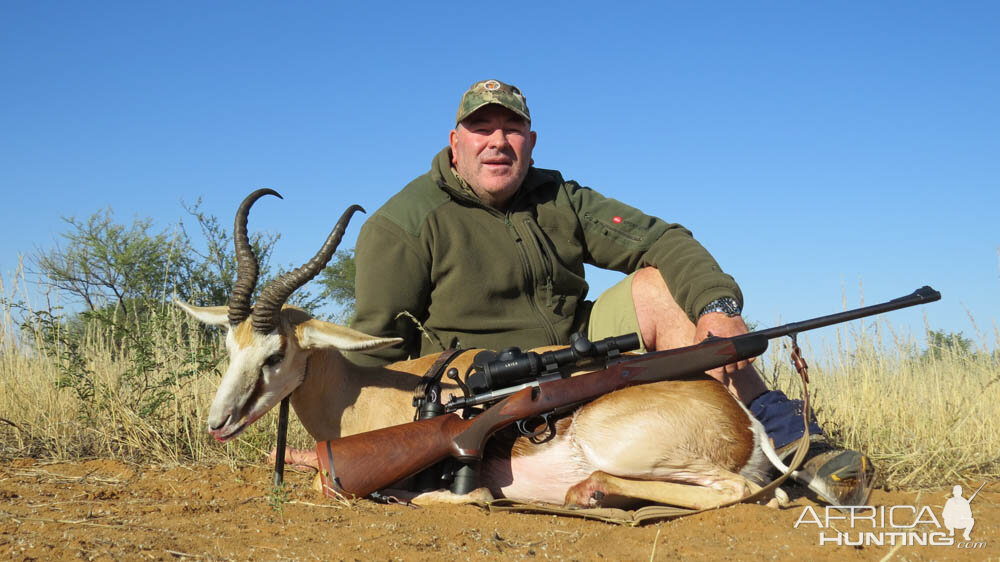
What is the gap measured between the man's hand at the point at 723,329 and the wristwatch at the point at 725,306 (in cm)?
3

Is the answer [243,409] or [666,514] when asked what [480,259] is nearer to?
[243,409]

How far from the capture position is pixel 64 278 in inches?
499

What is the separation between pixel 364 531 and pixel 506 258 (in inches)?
106

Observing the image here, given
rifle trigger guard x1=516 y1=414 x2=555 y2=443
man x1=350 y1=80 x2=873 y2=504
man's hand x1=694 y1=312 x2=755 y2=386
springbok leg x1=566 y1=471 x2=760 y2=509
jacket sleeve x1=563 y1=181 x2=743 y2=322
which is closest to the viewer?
springbok leg x1=566 y1=471 x2=760 y2=509

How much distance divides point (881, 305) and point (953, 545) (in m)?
1.38

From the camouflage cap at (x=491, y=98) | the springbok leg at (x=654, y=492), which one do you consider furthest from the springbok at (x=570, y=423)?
the camouflage cap at (x=491, y=98)

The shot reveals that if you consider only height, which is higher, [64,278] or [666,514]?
[64,278]

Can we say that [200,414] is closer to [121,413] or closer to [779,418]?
[121,413]

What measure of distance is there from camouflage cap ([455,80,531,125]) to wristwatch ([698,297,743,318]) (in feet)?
7.15

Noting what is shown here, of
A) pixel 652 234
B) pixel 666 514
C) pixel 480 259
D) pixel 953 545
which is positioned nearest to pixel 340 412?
pixel 480 259

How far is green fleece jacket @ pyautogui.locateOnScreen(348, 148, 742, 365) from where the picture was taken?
5.14m

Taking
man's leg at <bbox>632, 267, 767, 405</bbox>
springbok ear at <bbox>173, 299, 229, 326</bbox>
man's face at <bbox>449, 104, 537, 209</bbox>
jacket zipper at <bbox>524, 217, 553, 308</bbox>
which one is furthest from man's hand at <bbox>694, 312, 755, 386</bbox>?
springbok ear at <bbox>173, 299, 229, 326</bbox>

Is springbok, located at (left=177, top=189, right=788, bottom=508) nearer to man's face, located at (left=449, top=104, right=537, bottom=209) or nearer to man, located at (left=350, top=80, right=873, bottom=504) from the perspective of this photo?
man, located at (left=350, top=80, right=873, bottom=504)

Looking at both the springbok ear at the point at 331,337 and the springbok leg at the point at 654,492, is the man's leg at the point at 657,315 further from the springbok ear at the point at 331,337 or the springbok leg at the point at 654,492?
the springbok ear at the point at 331,337
